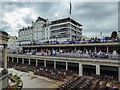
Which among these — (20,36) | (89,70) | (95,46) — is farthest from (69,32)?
(20,36)

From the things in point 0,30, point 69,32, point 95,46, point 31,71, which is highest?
point 69,32

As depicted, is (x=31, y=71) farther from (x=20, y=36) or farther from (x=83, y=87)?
(x=20, y=36)

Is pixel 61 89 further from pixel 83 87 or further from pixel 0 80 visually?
pixel 0 80

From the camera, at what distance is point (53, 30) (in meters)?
51.9

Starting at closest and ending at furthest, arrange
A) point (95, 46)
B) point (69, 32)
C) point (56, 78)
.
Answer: point (56, 78), point (95, 46), point (69, 32)

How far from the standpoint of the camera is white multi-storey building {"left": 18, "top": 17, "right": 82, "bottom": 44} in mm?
47731

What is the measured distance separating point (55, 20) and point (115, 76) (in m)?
41.1

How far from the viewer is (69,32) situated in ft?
154

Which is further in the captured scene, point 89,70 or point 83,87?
point 89,70

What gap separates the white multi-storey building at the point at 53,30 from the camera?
4773cm

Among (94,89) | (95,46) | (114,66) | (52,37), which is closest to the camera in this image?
(94,89)

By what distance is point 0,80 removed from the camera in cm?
1159

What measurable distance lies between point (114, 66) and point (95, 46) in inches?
349

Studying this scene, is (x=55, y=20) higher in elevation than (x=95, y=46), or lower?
higher
